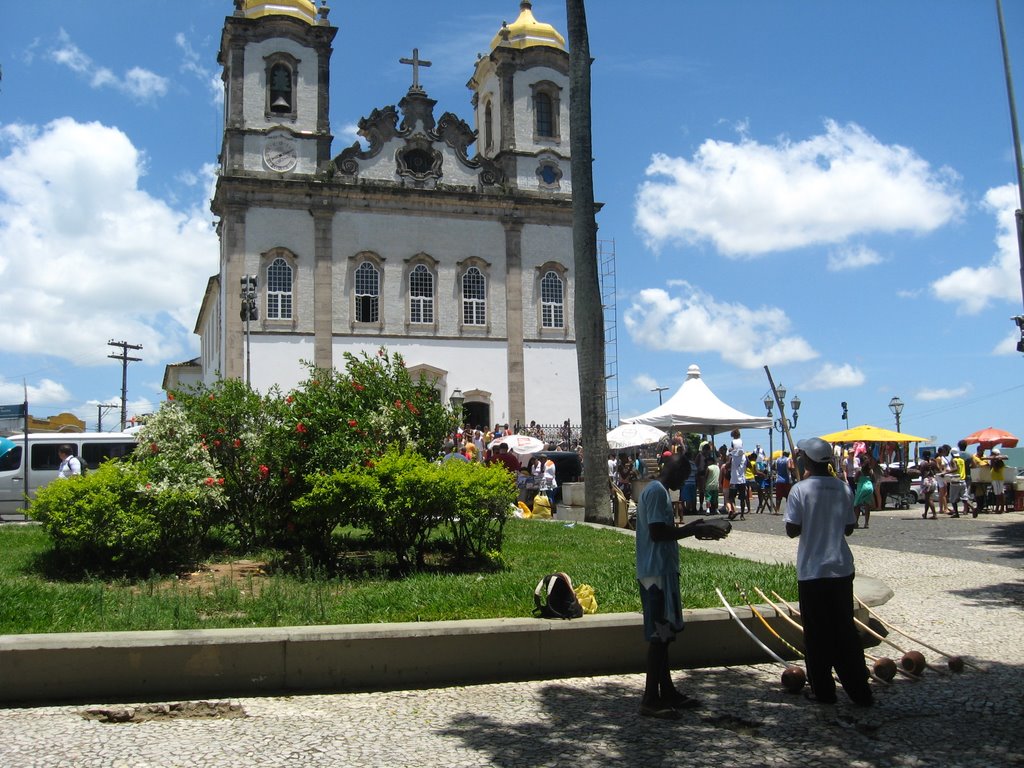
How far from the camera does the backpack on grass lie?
653 centimetres

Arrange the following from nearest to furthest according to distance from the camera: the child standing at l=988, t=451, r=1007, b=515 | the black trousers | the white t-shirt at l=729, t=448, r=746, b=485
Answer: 1. the black trousers
2. the white t-shirt at l=729, t=448, r=746, b=485
3. the child standing at l=988, t=451, r=1007, b=515

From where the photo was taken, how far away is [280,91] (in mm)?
35750

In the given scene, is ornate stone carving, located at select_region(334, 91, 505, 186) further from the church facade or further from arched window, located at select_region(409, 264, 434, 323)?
arched window, located at select_region(409, 264, 434, 323)

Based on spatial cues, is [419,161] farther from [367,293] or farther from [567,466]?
[567,466]

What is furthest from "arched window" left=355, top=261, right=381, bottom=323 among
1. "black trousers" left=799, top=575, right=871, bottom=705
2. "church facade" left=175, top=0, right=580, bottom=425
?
"black trousers" left=799, top=575, right=871, bottom=705

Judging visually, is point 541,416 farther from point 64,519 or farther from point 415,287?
point 64,519

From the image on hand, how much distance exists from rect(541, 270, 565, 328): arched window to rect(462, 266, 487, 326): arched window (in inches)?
90.7

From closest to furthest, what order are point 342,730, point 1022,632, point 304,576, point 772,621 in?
point 342,730 → point 772,621 → point 1022,632 → point 304,576

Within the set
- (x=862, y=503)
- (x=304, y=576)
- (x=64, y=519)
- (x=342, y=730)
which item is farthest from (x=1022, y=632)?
(x=862, y=503)

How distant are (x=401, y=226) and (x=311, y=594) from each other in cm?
2979

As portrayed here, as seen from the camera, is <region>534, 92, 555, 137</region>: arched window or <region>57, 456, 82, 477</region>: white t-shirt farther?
<region>534, 92, 555, 137</region>: arched window

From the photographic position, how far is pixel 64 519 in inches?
349

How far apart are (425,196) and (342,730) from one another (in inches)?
1291

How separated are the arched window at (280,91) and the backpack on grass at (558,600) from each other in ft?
105
